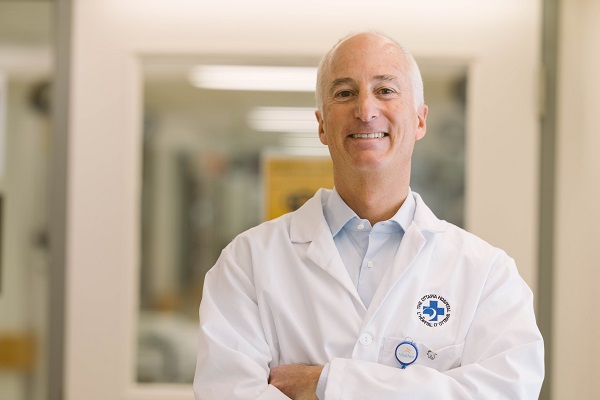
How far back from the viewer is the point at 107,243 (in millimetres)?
2213

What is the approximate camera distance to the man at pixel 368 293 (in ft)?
4.58

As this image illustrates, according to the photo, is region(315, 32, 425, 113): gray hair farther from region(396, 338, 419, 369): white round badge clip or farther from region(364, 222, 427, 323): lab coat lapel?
region(396, 338, 419, 369): white round badge clip

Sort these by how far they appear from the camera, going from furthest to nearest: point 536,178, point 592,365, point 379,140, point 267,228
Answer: point 536,178 < point 592,365 < point 267,228 < point 379,140

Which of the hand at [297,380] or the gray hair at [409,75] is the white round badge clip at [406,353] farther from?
the gray hair at [409,75]

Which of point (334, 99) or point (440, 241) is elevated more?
point (334, 99)

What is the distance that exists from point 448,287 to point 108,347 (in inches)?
44.1

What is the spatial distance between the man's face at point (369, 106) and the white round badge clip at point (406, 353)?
0.33m

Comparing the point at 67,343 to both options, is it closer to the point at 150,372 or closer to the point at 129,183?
the point at 150,372

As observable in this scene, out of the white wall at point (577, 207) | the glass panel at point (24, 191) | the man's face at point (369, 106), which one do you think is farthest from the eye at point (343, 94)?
the glass panel at point (24, 191)

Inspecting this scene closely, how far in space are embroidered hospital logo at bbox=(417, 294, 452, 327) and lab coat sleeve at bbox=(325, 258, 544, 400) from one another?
0.05 m

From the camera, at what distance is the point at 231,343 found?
1.46m

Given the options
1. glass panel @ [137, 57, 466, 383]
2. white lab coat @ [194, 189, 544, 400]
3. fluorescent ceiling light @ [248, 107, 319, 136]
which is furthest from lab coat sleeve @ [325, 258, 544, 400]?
fluorescent ceiling light @ [248, 107, 319, 136]

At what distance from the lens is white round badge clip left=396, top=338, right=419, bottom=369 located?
4.71 feet

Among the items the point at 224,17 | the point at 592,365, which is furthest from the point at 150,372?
the point at 592,365
